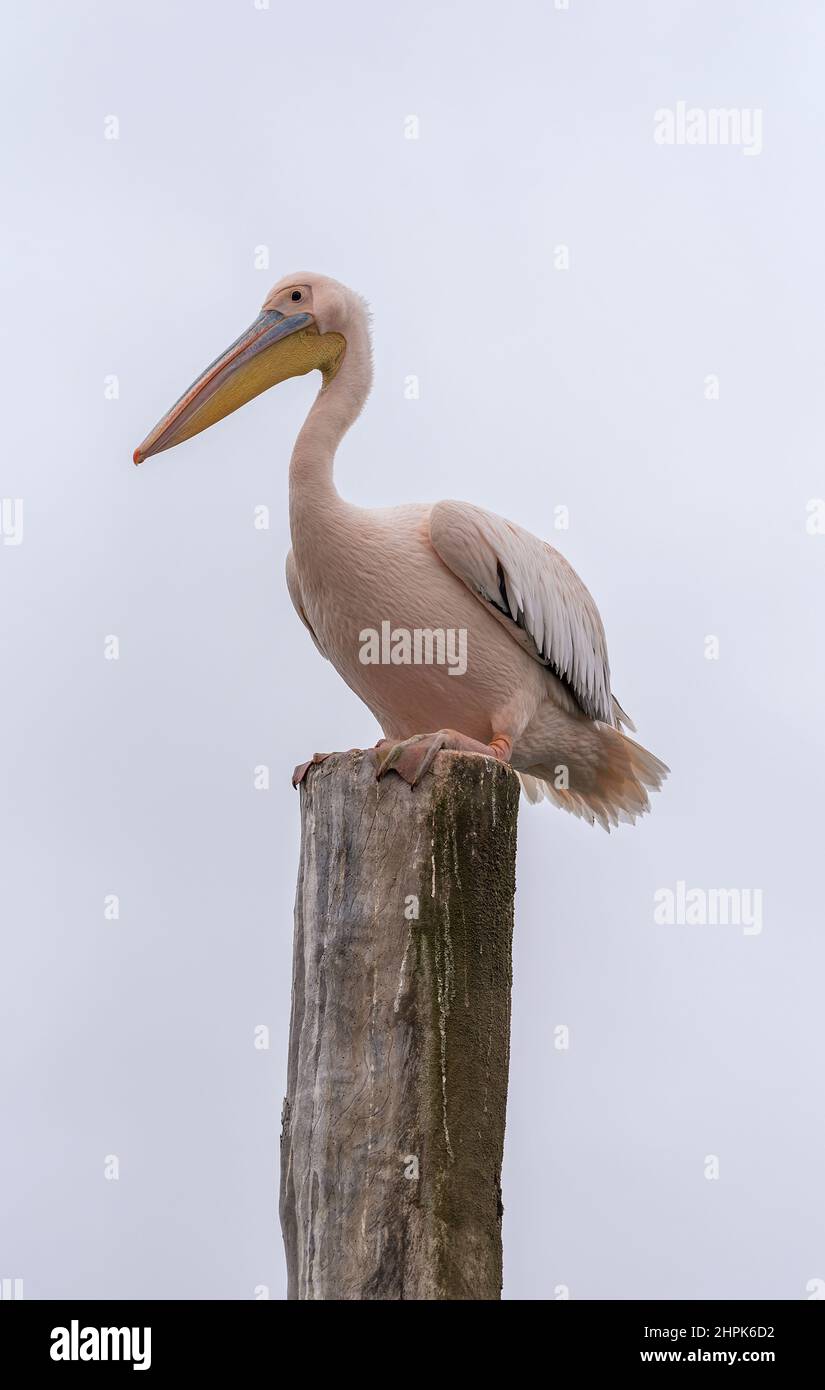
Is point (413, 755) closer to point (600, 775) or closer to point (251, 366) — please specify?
point (251, 366)

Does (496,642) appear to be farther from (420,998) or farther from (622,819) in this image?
(420,998)

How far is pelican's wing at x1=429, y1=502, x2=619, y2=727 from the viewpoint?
5.36 m

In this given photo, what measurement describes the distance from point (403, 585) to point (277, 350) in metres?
0.96

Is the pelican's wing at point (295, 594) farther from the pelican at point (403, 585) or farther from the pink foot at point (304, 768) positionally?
the pink foot at point (304, 768)

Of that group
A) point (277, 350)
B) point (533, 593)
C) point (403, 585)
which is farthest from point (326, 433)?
point (533, 593)

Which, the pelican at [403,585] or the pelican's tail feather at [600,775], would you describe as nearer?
the pelican at [403,585]

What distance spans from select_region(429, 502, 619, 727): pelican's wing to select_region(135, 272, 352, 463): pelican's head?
0.69 metres

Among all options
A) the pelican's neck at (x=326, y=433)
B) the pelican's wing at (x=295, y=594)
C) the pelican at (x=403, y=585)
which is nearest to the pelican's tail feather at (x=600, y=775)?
the pelican at (x=403, y=585)

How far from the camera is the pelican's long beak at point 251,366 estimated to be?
5520 millimetres

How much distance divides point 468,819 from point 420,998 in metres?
0.47

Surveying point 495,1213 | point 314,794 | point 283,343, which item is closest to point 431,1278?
point 495,1213

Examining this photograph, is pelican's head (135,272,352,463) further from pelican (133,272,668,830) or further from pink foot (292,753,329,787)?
pink foot (292,753,329,787)
